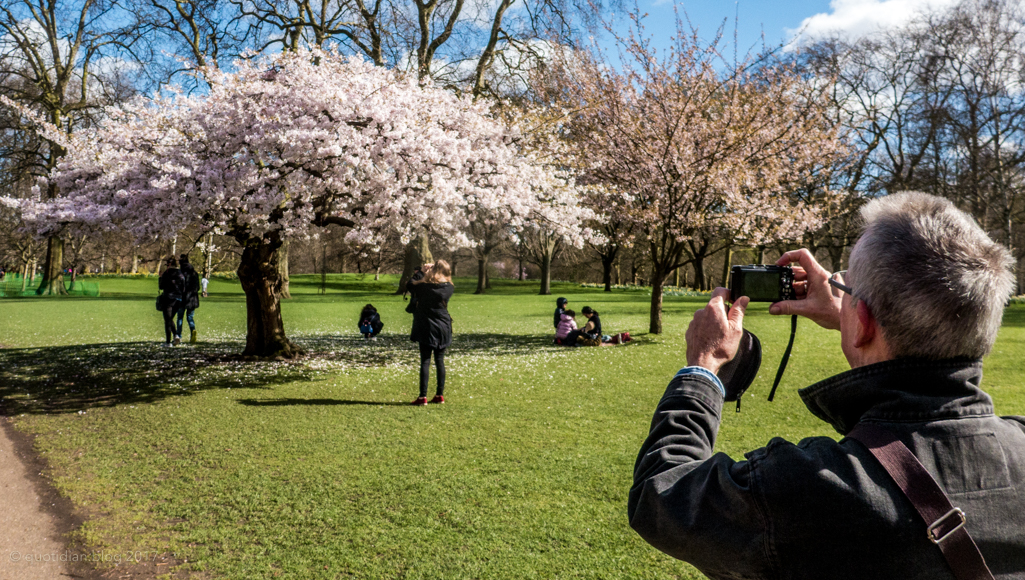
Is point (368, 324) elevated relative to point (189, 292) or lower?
lower

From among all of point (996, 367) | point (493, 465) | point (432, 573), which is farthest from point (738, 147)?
point (432, 573)

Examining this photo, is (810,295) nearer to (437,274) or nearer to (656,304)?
(437,274)

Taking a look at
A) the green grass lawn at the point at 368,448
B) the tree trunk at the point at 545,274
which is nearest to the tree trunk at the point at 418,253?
the green grass lawn at the point at 368,448

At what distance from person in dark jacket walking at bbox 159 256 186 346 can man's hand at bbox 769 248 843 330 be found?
596 inches

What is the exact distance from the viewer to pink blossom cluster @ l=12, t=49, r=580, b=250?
9.52 m

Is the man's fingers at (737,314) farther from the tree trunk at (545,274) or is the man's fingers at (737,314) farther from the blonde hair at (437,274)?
the tree trunk at (545,274)

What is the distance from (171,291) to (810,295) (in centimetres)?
1555

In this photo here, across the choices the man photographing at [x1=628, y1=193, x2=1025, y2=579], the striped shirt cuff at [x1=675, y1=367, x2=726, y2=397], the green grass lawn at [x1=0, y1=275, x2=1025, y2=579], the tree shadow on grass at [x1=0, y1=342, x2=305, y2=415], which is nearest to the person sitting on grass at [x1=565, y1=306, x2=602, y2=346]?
the green grass lawn at [x1=0, y1=275, x2=1025, y2=579]

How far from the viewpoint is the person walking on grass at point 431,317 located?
8.25 metres

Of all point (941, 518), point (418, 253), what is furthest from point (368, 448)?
point (418, 253)

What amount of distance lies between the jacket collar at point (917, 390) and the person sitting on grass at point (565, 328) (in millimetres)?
14009

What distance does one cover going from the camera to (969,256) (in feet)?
4.09

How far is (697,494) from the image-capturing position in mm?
1238

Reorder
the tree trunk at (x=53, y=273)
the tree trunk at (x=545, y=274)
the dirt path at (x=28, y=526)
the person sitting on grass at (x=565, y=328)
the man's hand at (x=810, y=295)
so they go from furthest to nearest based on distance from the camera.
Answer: the tree trunk at (x=545, y=274), the tree trunk at (x=53, y=273), the person sitting on grass at (x=565, y=328), the dirt path at (x=28, y=526), the man's hand at (x=810, y=295)
